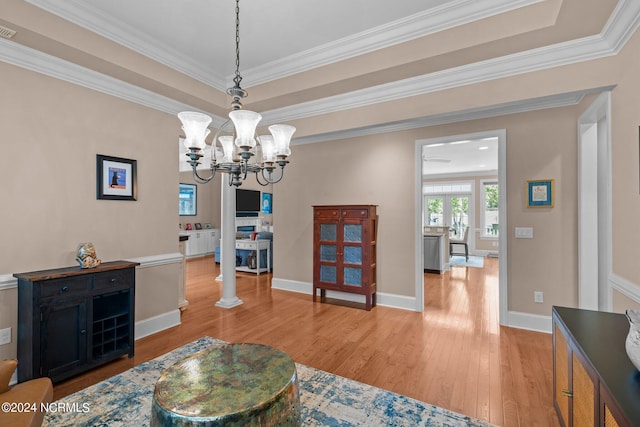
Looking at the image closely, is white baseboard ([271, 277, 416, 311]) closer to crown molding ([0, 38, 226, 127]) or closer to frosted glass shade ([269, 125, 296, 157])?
frosted glass shade ([269, 125, 296, 157])

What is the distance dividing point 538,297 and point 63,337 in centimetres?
476

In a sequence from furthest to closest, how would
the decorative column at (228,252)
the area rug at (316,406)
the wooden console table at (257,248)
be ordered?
the wooden console table at (257,248) < the decorative column at (228,252) < the area rug at (316,406)

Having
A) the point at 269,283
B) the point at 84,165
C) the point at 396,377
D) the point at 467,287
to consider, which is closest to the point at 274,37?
the point at 84,165

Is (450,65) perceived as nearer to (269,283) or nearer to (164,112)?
(164,112)

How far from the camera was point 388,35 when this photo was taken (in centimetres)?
270

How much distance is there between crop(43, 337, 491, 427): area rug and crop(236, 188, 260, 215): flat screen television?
21.2ft

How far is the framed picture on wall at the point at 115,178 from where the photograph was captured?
2.92 metres

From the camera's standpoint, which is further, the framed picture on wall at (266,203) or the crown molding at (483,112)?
the framed picture on wall at (266,203)

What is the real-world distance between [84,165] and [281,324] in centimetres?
269

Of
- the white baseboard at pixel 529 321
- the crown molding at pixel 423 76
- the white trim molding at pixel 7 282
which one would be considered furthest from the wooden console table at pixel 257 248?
the white baseboard at pixel 529 321

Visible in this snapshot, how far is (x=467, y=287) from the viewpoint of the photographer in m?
5.49

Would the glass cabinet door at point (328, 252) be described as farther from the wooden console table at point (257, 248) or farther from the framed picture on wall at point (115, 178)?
the framed picture on wall at point (115, 178)

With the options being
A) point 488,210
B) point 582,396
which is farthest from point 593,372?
point 488,210

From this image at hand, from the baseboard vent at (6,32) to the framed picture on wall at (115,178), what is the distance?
1.03 m
